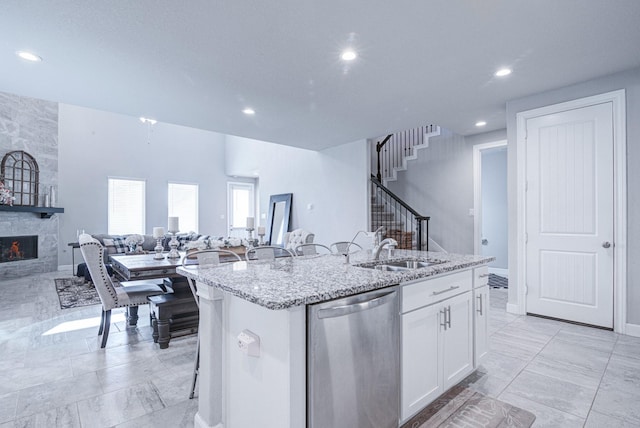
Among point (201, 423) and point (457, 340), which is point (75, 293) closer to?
point (201, 423)

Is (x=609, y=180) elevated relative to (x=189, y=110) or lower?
lower

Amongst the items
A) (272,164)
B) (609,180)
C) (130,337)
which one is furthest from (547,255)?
(272,164)

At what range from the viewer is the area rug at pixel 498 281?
5349 millimetres

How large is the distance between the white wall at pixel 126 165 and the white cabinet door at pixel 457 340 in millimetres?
8731

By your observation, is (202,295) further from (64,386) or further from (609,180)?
(609,180)

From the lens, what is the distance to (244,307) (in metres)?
1.50

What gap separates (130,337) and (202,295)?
2152 millimetres

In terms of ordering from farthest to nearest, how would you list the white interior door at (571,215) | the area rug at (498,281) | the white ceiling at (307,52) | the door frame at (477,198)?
the door frame at (477,198)
the area rug at (498,281)
the white interior door at (571,215)
the white ceiling at (307,52)

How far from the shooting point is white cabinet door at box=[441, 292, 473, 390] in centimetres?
195

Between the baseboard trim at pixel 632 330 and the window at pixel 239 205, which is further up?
the window at pixel 239 205

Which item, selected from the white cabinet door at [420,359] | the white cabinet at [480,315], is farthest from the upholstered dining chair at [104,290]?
the white cabinet at [480,315]

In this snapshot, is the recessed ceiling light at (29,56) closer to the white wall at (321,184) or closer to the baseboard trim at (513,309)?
the white wall at (321,184)

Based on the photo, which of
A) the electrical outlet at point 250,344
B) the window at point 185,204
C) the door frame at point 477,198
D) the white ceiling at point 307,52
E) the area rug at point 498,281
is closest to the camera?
the electrical outlet at point 250,344

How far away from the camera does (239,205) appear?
10789 mm
